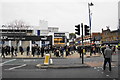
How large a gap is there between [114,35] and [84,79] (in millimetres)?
98092

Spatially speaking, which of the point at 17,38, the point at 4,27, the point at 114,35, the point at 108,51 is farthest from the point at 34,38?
the point at 114,35

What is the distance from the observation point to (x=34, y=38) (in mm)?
29156

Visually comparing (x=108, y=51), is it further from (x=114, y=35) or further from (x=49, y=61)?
(x=114, y=35)

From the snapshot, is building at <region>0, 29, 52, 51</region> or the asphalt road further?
building at <region>0, 29, 52, 51</region>

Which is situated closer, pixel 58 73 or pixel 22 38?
pixel 58 73

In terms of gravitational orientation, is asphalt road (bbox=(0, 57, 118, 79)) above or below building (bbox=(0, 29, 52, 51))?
below

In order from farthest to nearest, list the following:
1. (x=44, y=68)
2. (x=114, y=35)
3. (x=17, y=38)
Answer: (x=114, y=35)
(x=17, y=38)
(x=44, y=68)

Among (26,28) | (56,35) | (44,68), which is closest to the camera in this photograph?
(44,68)

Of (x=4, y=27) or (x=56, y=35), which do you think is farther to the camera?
(x=56, y=35)

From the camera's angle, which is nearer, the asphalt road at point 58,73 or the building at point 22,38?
the asphalt road at point 58,73

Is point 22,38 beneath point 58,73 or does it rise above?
above

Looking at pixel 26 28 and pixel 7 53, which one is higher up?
pixel 26 28

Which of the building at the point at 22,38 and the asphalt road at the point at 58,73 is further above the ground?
the building at the point at 22,38

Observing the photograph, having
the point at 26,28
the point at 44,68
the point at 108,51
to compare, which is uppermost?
the point at 26,28
